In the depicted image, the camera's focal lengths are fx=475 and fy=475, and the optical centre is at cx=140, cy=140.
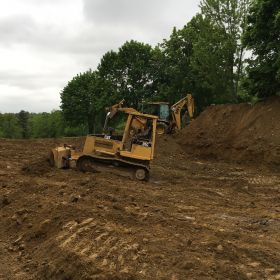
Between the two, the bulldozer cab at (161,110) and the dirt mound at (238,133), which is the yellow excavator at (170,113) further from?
the dirt mound at (238,133)

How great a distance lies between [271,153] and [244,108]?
6396 mm

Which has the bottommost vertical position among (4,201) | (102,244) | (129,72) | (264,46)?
(4,201)

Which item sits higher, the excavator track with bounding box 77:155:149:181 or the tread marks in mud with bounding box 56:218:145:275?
the excavator track with bounding box 77:155:149:181

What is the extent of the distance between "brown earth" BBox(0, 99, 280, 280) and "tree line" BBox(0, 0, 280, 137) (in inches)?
345

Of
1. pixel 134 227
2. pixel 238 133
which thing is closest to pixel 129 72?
pixel 238 133

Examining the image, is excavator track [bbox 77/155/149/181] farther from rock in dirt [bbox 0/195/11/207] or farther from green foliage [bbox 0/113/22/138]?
green foliage [bbox 0/113/22/138]

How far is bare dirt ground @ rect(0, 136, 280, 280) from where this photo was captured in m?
6.48

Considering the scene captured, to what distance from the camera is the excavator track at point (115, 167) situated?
49.9ft

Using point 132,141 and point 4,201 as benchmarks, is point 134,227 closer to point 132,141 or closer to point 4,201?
point 4,201

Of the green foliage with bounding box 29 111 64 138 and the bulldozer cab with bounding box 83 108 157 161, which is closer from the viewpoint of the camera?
the bulldozer cab with bounding box 83 108 157 161

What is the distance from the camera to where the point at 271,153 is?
19031 mm

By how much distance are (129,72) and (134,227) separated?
4067 centimetres

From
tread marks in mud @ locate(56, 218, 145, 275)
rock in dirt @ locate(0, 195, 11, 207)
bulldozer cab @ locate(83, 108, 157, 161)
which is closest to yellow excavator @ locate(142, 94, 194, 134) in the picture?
bulldozer cab @ locate(83, 108, 157, 161)

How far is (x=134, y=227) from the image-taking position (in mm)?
8211
